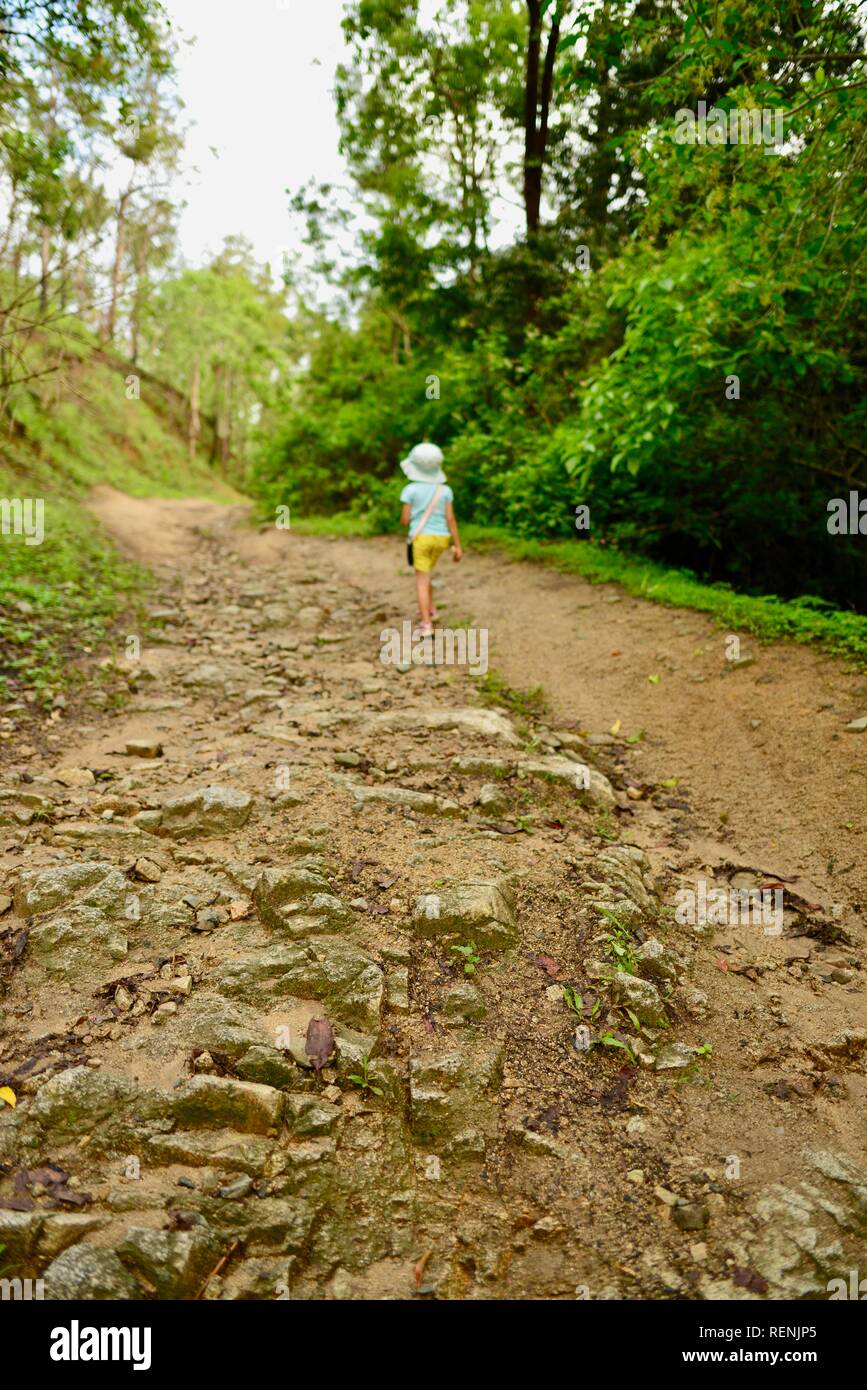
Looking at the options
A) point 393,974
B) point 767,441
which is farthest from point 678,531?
point 393,974

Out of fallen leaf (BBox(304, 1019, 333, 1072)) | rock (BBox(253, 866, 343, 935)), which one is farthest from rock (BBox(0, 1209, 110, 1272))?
rock (BBox(253, 866, 343, 935))

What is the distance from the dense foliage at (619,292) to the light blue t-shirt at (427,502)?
1.57m

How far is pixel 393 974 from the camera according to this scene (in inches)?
155

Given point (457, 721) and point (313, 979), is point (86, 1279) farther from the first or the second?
point (457, 721)

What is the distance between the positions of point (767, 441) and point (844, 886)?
6.98 meters

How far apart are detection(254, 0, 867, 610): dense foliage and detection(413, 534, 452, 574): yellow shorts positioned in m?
1.73

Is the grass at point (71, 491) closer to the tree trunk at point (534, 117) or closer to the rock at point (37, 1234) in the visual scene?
the rock at point (37, 1234)

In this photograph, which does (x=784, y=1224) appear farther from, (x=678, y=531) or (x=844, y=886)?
(x=678, y=531)

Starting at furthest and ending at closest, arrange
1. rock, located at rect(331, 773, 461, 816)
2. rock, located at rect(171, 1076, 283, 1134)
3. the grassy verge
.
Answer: the grassy verge
rock, located at rect(331, 773, 461, 816)
rock, located at rect(171, 1076, 283, 1134)

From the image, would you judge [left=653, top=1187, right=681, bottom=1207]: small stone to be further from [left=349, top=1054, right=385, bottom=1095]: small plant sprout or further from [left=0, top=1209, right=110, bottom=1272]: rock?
[left=0, top=1209, right=110, bottom=1272]: rock

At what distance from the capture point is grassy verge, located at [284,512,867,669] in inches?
301

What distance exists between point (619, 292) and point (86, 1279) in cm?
956

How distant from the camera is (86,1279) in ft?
8.25

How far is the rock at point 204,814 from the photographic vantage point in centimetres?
502
